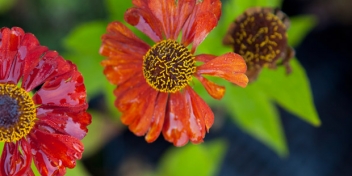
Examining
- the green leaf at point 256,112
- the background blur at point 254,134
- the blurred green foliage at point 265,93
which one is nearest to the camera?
the blurred green foliage at point 265,93

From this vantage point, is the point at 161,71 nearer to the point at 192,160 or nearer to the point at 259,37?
the point at 259,37

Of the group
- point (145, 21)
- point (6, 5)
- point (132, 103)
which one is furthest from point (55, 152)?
point (6, 5)

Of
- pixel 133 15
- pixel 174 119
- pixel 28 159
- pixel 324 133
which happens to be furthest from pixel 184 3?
pixel 324 133

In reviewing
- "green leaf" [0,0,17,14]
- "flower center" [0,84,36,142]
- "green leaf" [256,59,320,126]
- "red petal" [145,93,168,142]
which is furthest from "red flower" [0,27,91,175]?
"green leaf" [0,0,17,14]

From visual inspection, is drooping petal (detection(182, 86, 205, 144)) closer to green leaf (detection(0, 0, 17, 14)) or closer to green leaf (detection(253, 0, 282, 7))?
green leaf (detection(253, 0, 282, 7))

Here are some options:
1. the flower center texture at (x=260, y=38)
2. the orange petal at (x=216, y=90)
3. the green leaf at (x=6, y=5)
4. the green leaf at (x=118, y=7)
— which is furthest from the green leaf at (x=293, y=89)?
the green leaf at (x=6, y=5)

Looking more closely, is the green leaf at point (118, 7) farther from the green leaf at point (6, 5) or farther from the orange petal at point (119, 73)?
the green leaf at point (6, 5)

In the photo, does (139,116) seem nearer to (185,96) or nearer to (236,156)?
(185,96)
